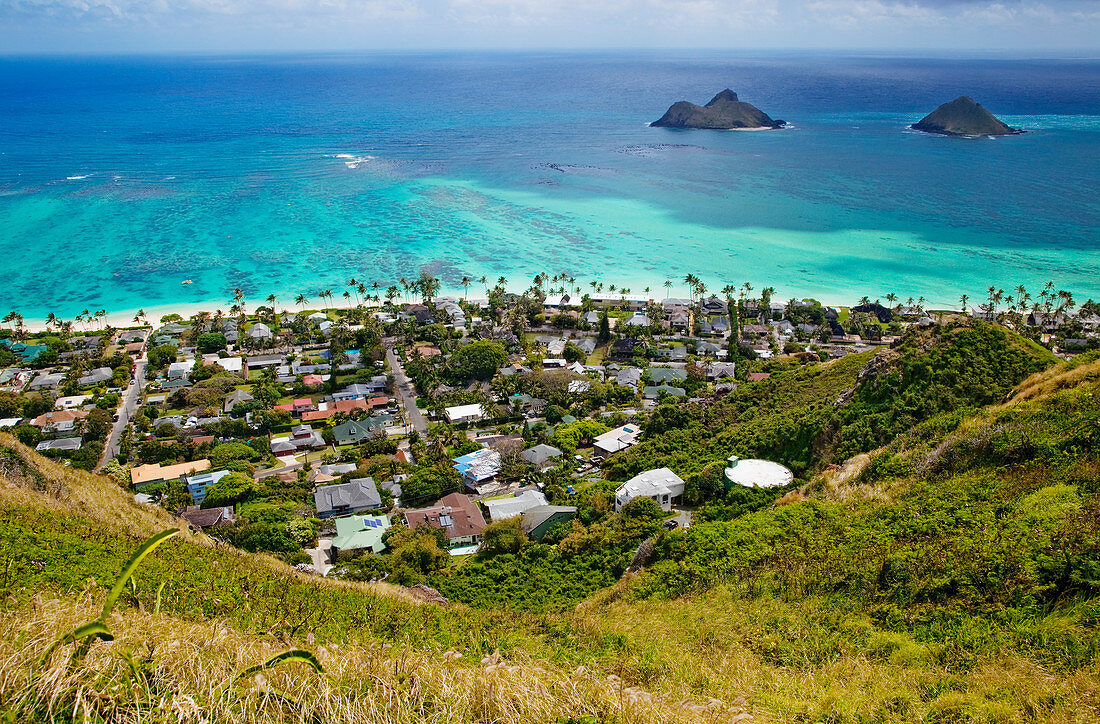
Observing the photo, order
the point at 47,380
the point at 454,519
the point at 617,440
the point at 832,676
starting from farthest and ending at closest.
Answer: the point at 47,380
the point at 617,440
the point at 454,519
the point at 832,676

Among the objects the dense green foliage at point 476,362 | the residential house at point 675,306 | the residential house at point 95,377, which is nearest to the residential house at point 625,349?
the residential house at point 675,306

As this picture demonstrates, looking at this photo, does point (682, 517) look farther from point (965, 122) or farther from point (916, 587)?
point (965, 122)

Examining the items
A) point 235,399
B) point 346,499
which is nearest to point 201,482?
point 346,499

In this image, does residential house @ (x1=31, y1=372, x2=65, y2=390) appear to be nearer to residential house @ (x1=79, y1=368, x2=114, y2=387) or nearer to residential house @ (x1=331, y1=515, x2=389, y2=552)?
residential house @ (x1=79, y1=368, x2=114, y2=387)

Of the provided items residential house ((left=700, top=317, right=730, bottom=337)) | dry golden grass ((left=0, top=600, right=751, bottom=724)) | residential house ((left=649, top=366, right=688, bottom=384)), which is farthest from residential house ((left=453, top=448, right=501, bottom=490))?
residential house ((left=700, top=317, right=730, bottom=337))

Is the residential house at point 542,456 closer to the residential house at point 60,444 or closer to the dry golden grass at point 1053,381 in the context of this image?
the dry golden grass at point 1053,381
